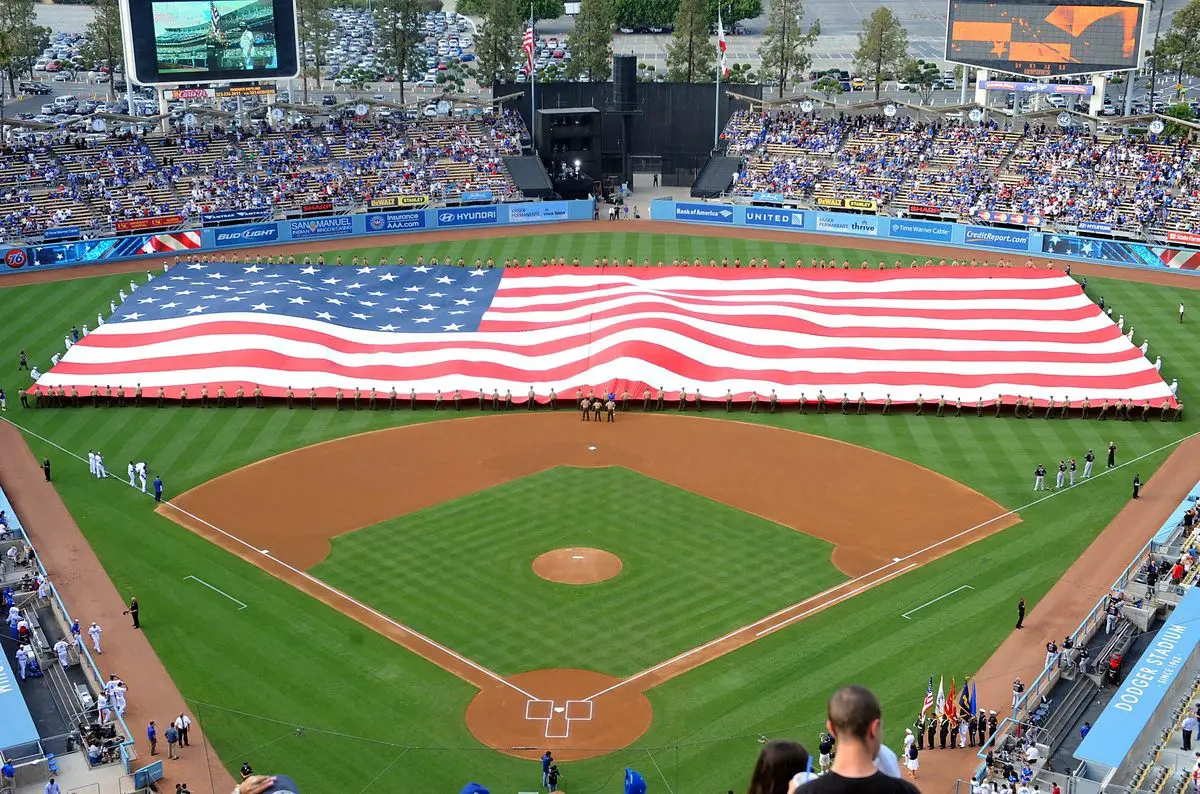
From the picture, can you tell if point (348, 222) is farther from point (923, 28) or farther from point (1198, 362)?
point (923, 28)

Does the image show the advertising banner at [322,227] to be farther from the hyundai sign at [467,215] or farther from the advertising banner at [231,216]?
the hyundai sign at [467,215]

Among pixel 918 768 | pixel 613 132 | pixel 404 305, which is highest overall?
pixel 613 132

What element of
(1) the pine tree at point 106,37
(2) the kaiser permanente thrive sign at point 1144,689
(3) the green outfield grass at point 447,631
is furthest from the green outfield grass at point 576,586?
(1) the pine tree at point 106,37

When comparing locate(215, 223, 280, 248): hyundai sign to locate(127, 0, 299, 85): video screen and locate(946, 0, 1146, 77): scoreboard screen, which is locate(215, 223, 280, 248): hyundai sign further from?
locate(946, 0, 1146, 77): scoreboard screen

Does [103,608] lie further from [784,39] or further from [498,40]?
[784,39]

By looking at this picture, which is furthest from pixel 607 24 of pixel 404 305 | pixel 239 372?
pixel 239 372
